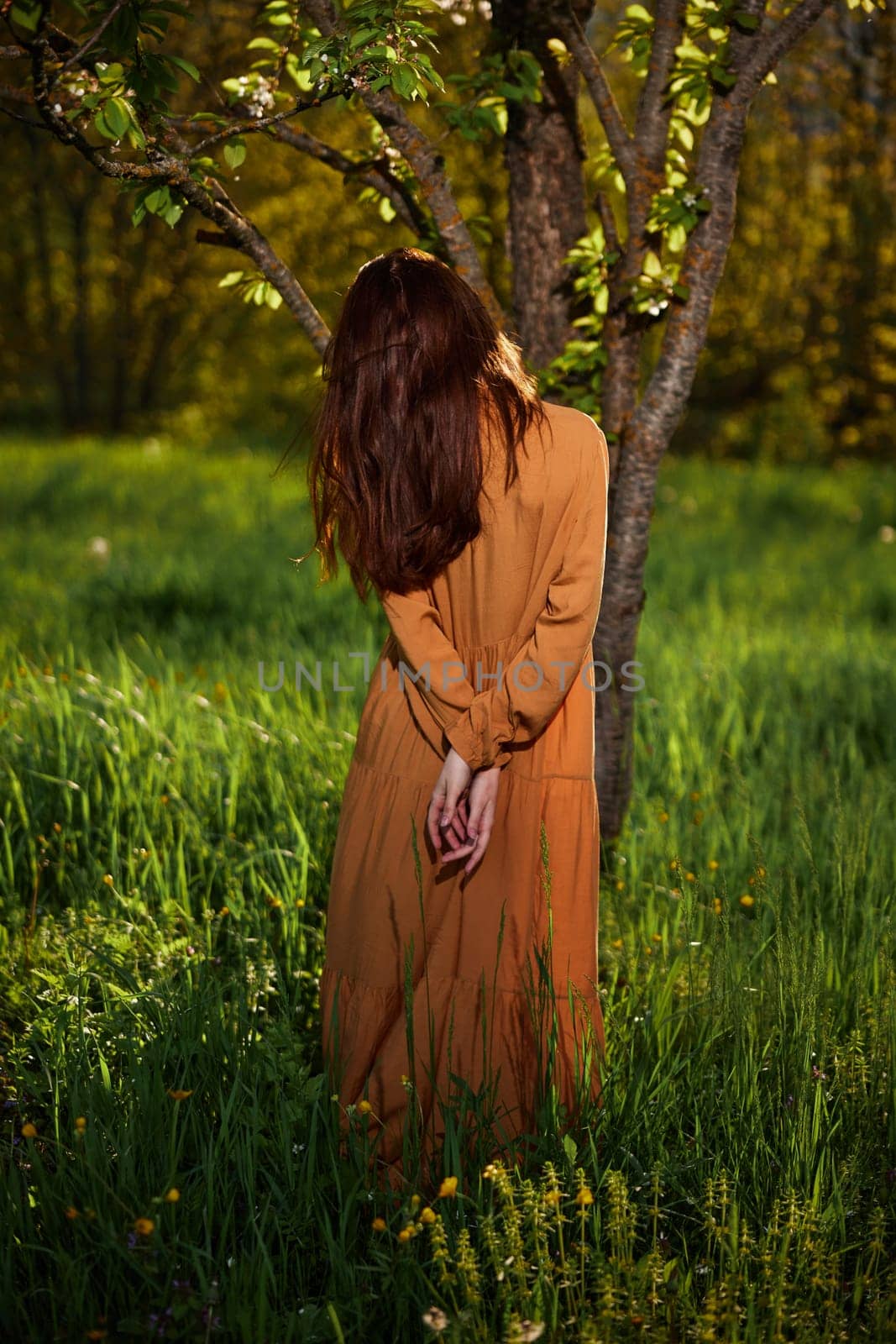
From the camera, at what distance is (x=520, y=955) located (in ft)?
6.73

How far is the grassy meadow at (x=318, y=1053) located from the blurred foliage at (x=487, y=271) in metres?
7.54

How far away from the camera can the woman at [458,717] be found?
1798mm

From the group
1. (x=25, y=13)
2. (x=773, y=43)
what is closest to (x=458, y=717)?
(x=25, y=13)

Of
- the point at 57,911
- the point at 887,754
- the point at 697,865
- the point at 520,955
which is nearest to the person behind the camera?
the point at 520,955

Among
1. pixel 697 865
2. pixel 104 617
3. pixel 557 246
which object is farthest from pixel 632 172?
pixel 104 617

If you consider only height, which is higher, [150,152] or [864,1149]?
[150,152]

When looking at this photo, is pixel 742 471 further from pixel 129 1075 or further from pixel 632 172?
pixel 129 1075

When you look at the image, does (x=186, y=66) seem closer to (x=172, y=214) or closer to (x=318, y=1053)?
(x=172, y=214)

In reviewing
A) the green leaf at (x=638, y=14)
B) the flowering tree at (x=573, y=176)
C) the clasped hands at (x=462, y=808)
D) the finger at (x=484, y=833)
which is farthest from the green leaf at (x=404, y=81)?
the finger at (x=484, y=833)

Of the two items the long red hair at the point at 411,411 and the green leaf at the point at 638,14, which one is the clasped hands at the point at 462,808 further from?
the green leaf at the point at 638,14

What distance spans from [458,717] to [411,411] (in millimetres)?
529

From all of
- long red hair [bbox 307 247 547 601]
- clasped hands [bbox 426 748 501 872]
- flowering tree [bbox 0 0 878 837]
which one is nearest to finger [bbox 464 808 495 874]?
clasped hands [bbox 426 748 501 872]

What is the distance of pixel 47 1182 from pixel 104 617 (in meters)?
4.20

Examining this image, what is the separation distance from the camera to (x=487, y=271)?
384 inches
